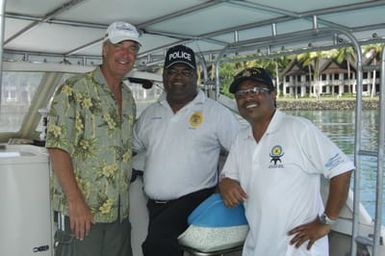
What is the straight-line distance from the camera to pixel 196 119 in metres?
2.85

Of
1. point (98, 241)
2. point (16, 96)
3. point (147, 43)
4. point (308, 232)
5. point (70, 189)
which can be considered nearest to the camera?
point (308, 232)

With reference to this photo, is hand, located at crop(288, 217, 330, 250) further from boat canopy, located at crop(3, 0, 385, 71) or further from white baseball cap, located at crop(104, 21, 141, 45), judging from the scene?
white baseball cap, located at crop(104, 21, 141, 45)

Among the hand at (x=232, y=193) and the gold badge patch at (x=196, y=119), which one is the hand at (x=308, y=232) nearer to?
the hand at (x=232, y=193)

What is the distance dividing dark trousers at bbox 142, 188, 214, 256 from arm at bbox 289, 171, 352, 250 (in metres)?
0.69

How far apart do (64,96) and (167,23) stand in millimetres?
1525

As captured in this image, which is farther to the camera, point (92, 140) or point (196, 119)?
point (196, 119)

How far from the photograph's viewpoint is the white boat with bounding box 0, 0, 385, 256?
2.54 m

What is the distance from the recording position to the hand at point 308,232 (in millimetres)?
2258

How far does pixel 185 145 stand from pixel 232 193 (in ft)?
1.54

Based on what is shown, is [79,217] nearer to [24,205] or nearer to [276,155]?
[24,205]

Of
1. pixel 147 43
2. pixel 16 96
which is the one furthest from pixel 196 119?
pixel 147 43

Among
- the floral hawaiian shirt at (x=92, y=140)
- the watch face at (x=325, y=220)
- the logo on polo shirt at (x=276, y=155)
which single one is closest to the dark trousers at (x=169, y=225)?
the floral hawaiian shirt at (x=92, y=140)

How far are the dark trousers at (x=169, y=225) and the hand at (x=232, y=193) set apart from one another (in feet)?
1.00

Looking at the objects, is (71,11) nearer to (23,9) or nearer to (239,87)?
(23,9)
